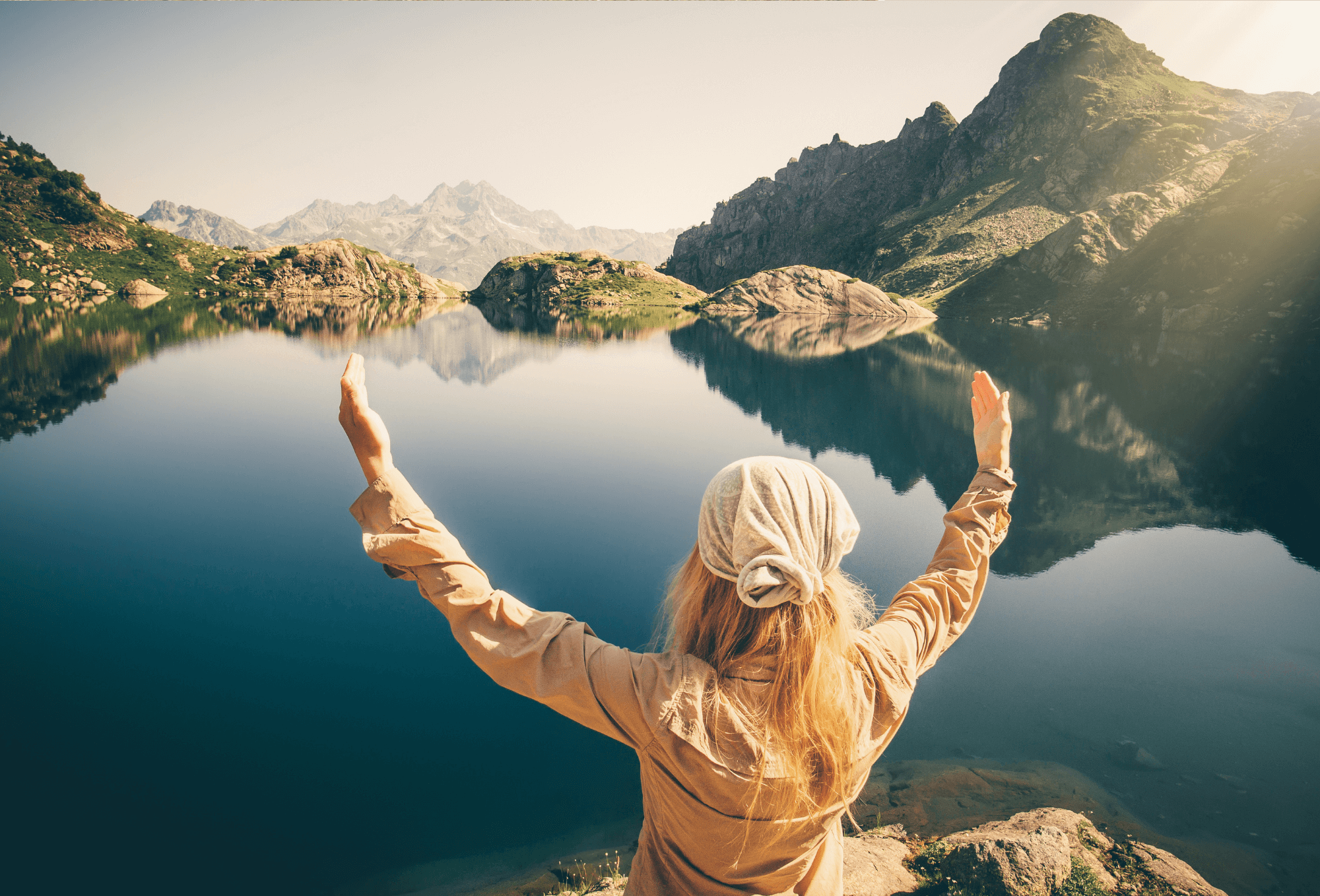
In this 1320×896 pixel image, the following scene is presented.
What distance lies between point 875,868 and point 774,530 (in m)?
6.60

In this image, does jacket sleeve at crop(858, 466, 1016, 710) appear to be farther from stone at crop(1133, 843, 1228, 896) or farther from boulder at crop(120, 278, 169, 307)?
boulder at crop(120, 278, 169, 307)

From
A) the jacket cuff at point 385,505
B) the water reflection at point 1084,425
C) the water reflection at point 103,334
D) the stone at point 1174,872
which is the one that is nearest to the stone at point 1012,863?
the stone at point 1174,872

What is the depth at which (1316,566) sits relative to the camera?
570 inches

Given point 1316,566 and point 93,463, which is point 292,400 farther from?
point 1316,566

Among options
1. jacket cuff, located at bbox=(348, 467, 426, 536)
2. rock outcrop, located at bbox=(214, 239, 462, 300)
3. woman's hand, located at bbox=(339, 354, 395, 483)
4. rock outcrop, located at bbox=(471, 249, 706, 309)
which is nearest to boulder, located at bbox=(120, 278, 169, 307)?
rock outcrop, located at bbox=(214, 239, 462, 300)

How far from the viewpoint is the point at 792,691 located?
6.36ft

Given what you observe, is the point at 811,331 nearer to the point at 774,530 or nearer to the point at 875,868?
the point at 875,868

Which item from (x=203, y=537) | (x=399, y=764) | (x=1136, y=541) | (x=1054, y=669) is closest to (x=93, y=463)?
(x=203, y=537)

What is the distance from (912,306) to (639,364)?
8763 cm

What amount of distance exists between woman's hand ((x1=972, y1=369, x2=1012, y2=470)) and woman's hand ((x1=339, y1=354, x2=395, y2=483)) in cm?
304

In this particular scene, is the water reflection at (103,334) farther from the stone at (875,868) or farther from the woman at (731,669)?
the stone at (875,868)

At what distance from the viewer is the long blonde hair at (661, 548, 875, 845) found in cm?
193

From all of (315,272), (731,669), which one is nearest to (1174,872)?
(731,669)

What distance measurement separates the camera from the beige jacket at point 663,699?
191 centimetres
